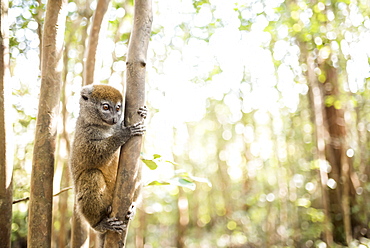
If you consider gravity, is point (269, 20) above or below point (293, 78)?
above

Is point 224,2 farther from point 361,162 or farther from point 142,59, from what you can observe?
point 361,162

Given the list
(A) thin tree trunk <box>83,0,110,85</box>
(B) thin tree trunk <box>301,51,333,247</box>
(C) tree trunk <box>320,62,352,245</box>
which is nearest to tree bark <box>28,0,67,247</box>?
(A) thin tree trunk <box>83,0,110,85</box>

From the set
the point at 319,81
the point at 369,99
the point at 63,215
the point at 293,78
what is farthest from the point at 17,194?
the point at 369,99

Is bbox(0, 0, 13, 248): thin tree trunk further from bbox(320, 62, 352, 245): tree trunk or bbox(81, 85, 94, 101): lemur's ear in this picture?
bbox(320, 62, 352, 245): tree trunk

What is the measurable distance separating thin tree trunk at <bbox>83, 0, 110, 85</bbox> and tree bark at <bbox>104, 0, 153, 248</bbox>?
1.44 meters

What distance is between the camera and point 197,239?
12.4m

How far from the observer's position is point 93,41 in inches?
167

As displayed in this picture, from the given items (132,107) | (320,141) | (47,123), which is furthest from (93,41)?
(320,141)

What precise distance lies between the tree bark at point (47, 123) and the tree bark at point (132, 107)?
0.81 metres

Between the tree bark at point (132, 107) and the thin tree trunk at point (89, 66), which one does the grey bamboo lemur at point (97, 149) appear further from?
the thin tree trunk at point (89, 66)

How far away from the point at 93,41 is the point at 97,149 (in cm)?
154

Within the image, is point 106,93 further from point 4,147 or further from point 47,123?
point 4,147

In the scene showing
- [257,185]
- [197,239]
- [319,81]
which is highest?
[319,81]

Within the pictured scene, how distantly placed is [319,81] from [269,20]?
2778mm
